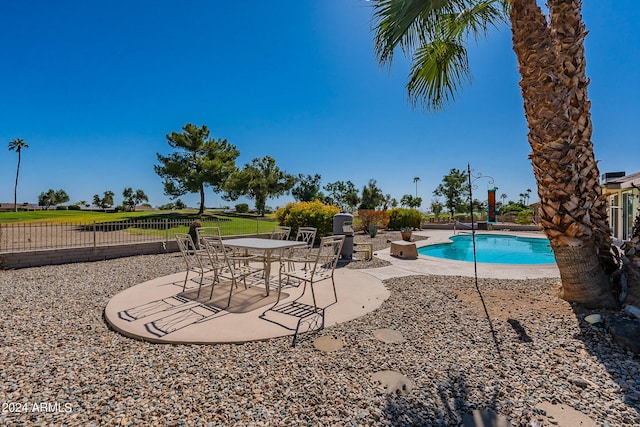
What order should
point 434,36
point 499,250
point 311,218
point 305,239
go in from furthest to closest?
point 499,250 < point 311,218 < point 305,239 < point 434,36

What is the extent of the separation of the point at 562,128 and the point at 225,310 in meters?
5.51

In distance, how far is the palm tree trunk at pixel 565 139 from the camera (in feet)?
12.8

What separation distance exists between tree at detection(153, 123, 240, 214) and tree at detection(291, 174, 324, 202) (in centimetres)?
1464

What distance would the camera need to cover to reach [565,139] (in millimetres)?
3895

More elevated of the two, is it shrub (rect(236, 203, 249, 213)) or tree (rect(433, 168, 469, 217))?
tree (rect(433, 168, 469, 217))

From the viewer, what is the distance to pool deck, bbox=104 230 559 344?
3365mm

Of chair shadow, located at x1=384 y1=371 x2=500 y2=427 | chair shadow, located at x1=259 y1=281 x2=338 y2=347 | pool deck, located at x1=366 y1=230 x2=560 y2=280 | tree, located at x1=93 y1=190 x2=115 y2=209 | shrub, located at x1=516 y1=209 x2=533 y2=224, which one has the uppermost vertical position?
tree, located at x1=93 y1=190 x2=115 y2=209

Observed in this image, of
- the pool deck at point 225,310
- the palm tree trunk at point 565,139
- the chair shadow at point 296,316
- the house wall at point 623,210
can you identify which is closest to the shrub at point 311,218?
the pool deck at point 225,310

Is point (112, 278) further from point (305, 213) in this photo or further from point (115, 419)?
point (305, 213)

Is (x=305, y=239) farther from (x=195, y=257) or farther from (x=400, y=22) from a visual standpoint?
(x=400, y=22)

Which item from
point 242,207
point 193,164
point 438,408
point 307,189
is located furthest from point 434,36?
point 307,189

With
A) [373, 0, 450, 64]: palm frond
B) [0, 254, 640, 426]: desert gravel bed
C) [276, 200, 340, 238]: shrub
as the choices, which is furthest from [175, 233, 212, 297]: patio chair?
[276, 200, 340, 238]: shrub

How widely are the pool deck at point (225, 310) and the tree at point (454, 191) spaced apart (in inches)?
1703

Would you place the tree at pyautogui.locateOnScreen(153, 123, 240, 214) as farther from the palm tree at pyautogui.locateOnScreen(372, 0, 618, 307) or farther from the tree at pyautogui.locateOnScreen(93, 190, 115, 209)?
the tree at pyautogui.locateOnScreen(93, 190, 115, 209)
